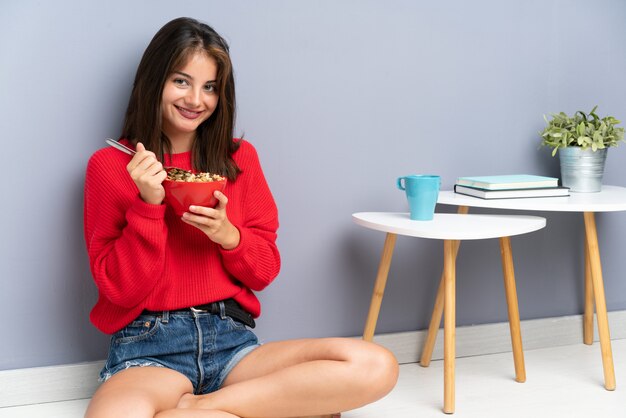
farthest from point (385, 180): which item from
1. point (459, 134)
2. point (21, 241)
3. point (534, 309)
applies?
point (21, 241)

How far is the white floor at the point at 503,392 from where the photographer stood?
1.37 m

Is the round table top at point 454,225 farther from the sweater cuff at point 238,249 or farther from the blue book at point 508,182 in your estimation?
the sweater cuff at point 238,249

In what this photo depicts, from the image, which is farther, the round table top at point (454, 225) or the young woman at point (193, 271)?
the round table top at point (454, 225)

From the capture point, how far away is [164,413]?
3.50ft

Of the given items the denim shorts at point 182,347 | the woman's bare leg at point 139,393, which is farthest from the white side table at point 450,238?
the woman's bare leg at point 139,393

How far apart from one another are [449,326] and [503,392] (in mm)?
279

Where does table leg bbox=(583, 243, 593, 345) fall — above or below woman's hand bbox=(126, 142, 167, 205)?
below

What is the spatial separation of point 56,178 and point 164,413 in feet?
1.86

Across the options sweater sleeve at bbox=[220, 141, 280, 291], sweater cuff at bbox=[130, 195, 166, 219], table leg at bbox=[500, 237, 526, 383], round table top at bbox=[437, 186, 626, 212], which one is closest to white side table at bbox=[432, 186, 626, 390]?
round table top at bbox=[437, 186, 626, 212]

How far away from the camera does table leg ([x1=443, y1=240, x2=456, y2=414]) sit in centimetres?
131

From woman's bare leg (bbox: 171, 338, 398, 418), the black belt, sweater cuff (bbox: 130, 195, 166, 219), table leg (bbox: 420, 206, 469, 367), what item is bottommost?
table leg (bbox: 420, 206, 469, 367)

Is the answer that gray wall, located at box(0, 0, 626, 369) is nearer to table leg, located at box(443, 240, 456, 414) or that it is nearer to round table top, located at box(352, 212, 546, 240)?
round table top, located at box(352, 212, 546, 240)

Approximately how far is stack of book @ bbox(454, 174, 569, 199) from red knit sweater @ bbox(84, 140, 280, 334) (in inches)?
18.5

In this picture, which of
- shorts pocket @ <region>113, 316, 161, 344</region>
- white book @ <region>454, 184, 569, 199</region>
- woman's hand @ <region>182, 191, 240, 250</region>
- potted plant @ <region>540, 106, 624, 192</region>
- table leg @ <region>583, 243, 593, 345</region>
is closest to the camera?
woman's hand @ <region>182, 191, 240, 250</region>
